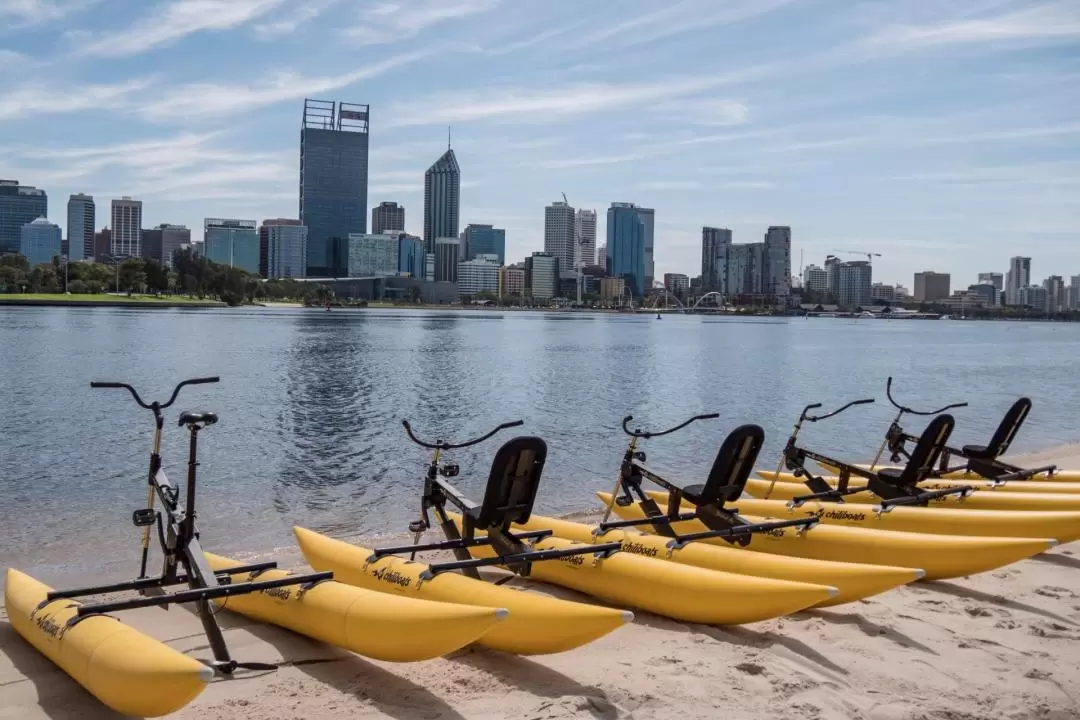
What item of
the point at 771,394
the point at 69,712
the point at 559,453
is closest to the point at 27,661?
the point at 69,712

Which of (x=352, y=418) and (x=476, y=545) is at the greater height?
(x=476, y=545)

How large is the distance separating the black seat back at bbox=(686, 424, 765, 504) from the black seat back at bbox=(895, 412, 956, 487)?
2909 mm

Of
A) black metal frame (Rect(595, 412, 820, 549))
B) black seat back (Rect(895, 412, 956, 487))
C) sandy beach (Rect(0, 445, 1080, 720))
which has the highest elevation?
black seat back (Rect(895, 412, 956, 487))

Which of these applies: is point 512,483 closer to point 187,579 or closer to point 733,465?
point 733,465

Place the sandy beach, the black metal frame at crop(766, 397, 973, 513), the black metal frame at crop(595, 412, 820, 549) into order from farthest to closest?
the black metal frame at crop(766, 397, 973, 513) < the black metal frame at crop(595, 412, 820, 549) < the sandy beach

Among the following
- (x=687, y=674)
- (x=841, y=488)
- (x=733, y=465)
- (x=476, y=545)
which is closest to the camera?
(x=687, y=674)

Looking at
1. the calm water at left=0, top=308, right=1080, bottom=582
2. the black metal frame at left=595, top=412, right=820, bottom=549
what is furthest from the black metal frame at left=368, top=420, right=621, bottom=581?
the calm water at left=0, top=308, right=1080, bottom=582

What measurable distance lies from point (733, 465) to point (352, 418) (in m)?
20.9

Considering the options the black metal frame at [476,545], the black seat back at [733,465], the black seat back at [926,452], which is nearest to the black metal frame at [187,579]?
the black metal frame at [476,545]

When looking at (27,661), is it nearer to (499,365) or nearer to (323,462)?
(323,462)

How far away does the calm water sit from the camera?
50.5 ft

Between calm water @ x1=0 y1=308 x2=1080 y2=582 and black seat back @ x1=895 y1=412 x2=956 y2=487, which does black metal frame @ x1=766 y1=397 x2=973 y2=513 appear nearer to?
black seat back @ x1=895 y1=412 x2=956 y2=487

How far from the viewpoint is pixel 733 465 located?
9266 millimetres

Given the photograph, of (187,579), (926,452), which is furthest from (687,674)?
(926,452)
